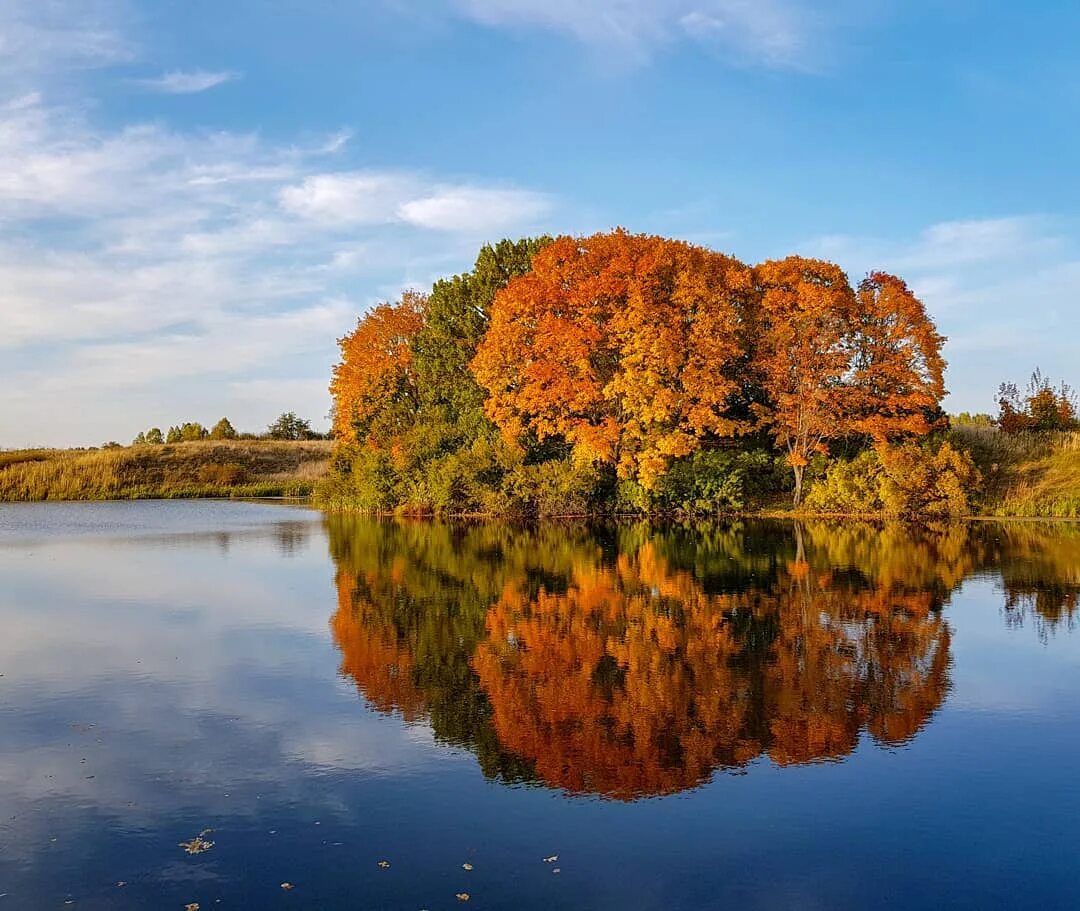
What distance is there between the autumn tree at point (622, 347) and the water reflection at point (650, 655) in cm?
1493

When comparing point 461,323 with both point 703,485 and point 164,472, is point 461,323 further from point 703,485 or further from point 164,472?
point 164,472

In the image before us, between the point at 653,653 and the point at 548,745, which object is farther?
the point at 653,653

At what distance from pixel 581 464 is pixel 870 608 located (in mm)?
26344

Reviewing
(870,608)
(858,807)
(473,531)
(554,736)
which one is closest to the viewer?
(858,807)

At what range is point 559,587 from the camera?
2166 centimetres

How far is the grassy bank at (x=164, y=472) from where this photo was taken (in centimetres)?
6719

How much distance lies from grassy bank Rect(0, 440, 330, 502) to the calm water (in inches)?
1967

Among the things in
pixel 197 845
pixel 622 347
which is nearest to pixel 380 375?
pixel 622 347

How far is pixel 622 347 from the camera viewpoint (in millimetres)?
41844

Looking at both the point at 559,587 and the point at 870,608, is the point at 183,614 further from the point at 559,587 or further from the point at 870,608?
the point at 870,608

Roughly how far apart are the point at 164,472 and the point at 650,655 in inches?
2729

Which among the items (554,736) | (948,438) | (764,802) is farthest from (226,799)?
(948,438)

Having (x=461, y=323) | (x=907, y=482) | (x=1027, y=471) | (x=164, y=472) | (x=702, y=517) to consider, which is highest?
(x=461, y=323)

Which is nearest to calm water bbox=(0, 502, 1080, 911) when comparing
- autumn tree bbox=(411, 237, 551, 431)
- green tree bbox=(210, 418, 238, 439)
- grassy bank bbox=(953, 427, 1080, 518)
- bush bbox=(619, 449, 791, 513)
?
bush bbox=(619, 449, 791, 513)
